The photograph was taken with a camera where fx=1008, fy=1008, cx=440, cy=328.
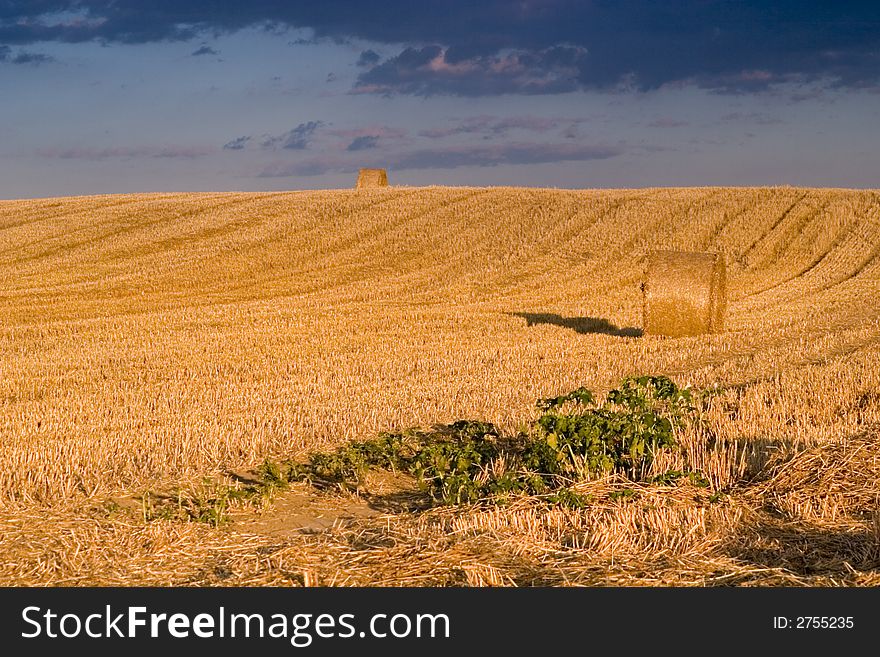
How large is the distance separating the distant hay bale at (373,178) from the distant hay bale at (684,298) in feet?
102

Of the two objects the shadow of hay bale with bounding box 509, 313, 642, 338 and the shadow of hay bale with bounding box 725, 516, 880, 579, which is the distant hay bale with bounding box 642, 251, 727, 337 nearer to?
the shadow of hay bale with bounding box 509, 313, 642, 338

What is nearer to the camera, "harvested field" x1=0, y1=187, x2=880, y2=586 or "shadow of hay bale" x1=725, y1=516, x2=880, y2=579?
"shadow of hay bale" x1=725, y1=516, x2=880, y2=579

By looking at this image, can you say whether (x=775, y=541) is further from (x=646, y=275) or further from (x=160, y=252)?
(x=160, y=252)

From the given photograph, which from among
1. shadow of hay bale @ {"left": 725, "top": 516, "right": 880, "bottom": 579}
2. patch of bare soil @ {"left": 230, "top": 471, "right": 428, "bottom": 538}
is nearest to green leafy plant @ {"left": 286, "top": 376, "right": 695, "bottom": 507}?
patch of bare soil @ {"left": 230, "top": 471, "right": 428, "bottom": 538}

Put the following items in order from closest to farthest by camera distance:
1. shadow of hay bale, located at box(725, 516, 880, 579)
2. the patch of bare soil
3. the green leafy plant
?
shadow of hay bale, located at box(725, 516, 880, 579) → the patch of bare soil → the green leafy plant

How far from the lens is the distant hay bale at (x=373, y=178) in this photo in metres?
46.7

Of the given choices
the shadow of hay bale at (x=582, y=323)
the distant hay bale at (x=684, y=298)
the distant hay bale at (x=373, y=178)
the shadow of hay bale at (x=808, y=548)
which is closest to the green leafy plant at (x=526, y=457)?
the shadow of hay bale at (x=808, y=548)

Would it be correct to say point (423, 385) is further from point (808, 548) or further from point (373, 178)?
point (373, 178)

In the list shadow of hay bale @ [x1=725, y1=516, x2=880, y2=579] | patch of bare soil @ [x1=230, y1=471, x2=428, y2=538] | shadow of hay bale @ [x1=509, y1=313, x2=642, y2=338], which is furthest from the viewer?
shadow of hay bale @ [x1=509, y1=313, x2=642, y2=338]

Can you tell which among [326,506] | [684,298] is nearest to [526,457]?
[326,506]

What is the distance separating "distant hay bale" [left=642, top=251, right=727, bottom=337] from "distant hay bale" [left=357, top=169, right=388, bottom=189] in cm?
3102

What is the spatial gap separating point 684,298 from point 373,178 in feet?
104

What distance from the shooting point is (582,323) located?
60.1 ft

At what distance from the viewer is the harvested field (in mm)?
5707
